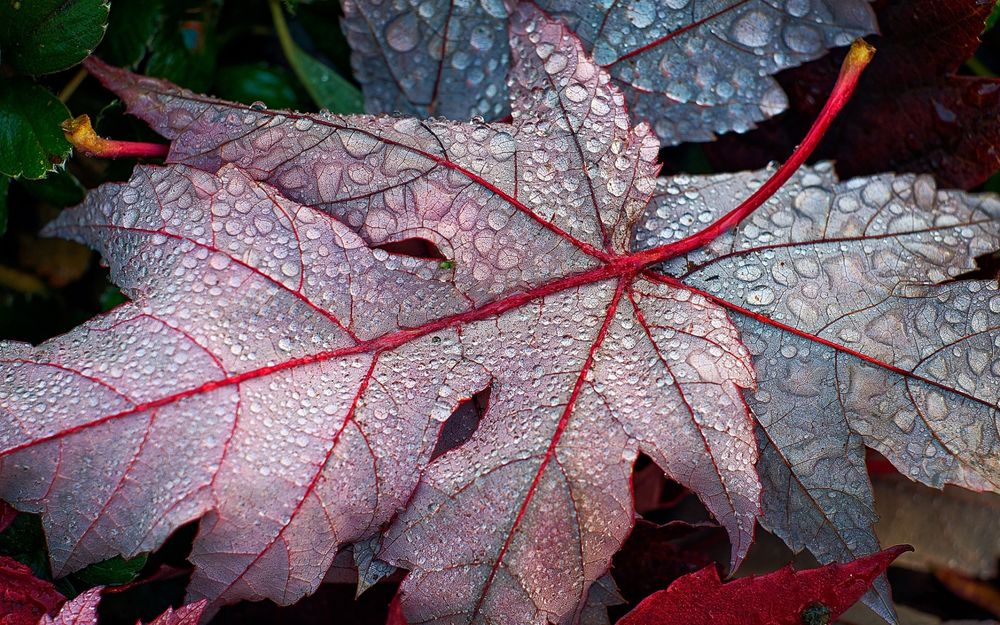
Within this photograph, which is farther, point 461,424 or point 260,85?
point 260,85

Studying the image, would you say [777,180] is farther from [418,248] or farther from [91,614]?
[91,614]

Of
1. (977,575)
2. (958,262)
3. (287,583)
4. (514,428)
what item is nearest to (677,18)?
(958,262)

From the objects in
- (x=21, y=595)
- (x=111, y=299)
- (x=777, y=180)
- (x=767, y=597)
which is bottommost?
(x=767, y=597)

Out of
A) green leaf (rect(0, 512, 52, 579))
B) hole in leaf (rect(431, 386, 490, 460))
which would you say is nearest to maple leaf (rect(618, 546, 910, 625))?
hole in leaf (rect(431, 386, 490, 460))

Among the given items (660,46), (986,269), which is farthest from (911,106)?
(660,46)

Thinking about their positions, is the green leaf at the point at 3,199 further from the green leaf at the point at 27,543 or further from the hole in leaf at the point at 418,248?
the hole in leaf at the point at 418,248

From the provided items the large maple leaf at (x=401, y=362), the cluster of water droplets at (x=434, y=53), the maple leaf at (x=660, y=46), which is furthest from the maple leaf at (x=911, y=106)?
the cluster of water droplets at (x=434, y=53)
